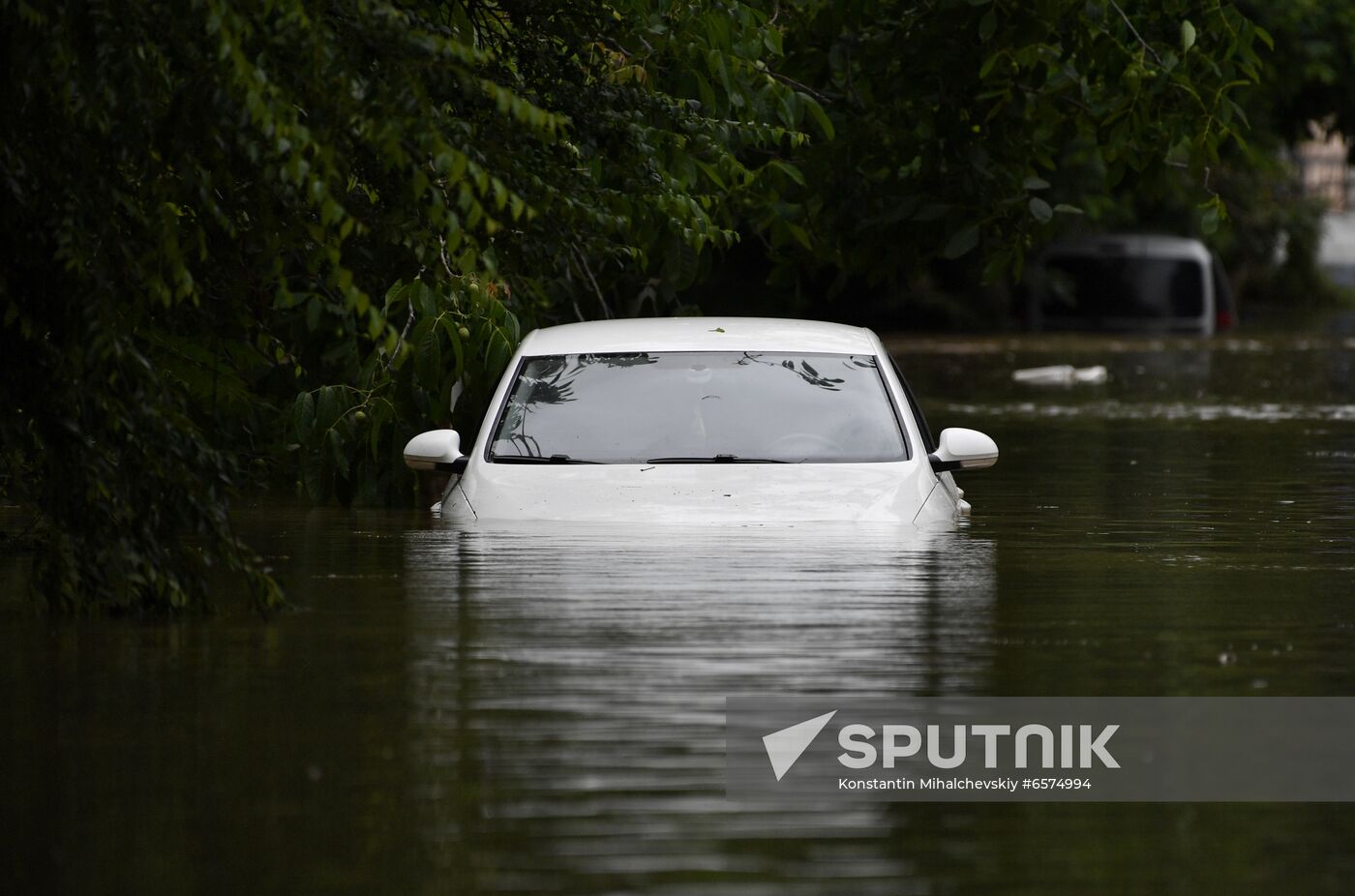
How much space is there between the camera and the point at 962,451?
33.7ft

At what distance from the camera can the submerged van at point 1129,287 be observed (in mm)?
41188

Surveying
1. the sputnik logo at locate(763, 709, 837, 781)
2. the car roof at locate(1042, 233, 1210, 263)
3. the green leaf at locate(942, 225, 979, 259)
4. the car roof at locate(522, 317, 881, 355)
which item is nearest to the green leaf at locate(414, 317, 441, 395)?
the car roof at locate(522, 317, 881, 355)

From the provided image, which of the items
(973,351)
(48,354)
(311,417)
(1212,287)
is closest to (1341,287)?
(1212,287)

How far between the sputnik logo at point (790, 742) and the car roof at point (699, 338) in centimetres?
413

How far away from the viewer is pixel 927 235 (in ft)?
52.5

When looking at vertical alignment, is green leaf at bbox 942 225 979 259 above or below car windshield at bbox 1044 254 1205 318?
above

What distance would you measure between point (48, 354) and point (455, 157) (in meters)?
1.75

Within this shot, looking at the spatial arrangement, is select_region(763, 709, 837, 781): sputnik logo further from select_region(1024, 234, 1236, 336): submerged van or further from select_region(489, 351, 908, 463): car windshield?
select_region(1024, 234, 1236, 336): submerged van

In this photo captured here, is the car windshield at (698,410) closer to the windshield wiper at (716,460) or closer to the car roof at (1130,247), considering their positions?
the windshield wiper at (716,460)

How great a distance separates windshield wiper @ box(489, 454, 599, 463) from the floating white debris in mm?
17682

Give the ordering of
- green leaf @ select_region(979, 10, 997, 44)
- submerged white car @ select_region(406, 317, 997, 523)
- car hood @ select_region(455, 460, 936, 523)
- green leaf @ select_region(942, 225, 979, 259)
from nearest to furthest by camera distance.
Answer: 1. car hood @ select_region(455, 460, 936, 523)
2. submerged white car @ select_region(406, 317, 997, 523)
3. green leaf @ select_region(979, 10, 997, 44)
4. green leaf @ select_region(942, 225, 979, 259)

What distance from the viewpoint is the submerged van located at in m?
41.2

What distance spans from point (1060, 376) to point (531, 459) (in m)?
18.9

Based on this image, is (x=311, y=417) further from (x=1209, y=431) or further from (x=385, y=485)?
(x=1209, y=431)
